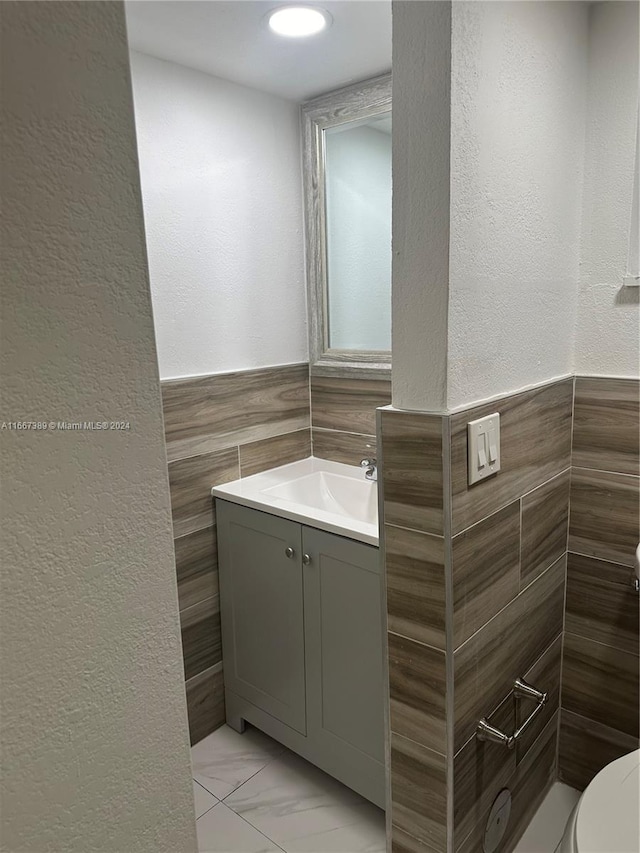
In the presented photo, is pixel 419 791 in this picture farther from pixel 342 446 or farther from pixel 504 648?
pixel 342 446

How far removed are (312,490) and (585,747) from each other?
3.76 ft

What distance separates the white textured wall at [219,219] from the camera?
1795 millimetres

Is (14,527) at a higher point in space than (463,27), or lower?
lower

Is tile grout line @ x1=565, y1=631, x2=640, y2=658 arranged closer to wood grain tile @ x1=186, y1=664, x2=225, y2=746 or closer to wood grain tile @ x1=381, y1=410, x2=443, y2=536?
wood grain tile @ x1=381, y1=410, x2=443, y2=536

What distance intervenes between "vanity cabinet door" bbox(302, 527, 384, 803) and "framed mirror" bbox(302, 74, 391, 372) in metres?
0.72

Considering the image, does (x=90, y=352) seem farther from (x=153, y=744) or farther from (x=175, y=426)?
(x=175, y=426)

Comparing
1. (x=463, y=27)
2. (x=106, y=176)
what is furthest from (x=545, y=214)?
(x=106, y=176)

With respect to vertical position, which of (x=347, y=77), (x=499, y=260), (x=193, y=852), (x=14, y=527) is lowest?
(x=193, y=852)

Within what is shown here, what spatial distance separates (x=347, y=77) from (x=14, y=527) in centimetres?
190

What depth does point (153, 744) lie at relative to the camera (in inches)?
25.7

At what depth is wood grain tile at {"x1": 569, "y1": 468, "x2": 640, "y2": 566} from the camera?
162 centimetres

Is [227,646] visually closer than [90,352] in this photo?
No

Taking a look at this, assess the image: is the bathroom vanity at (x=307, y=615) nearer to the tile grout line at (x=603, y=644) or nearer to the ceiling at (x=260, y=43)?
the tile grout line at (x=603, y=644)

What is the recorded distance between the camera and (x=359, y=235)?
6.98ft
